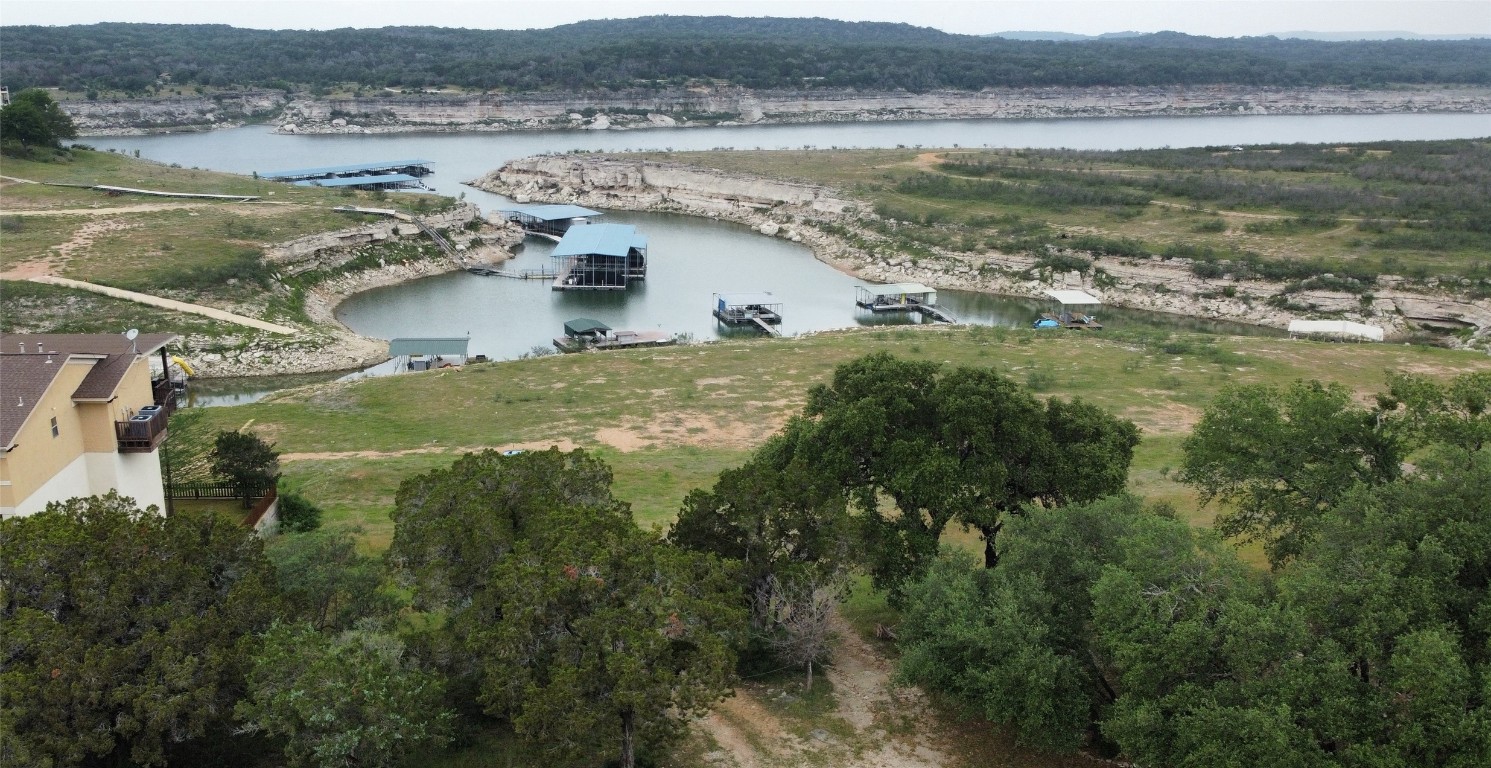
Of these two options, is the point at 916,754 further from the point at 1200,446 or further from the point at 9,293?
the point at 9,293

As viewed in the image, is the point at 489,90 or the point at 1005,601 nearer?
the point at 1005,601

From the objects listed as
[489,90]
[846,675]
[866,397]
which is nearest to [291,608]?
[846,675]

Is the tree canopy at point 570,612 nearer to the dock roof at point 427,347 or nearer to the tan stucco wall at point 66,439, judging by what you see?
the tan stucco wall at point 66,439

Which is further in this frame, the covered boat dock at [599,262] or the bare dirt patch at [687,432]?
the covered boat dock at [599,262]

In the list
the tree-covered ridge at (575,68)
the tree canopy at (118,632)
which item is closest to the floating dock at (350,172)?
the tree-covered ridge at (575,68)

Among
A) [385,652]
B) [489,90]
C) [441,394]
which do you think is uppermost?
[489,90]

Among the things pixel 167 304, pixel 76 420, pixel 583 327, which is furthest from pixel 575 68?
pixel 76 420
